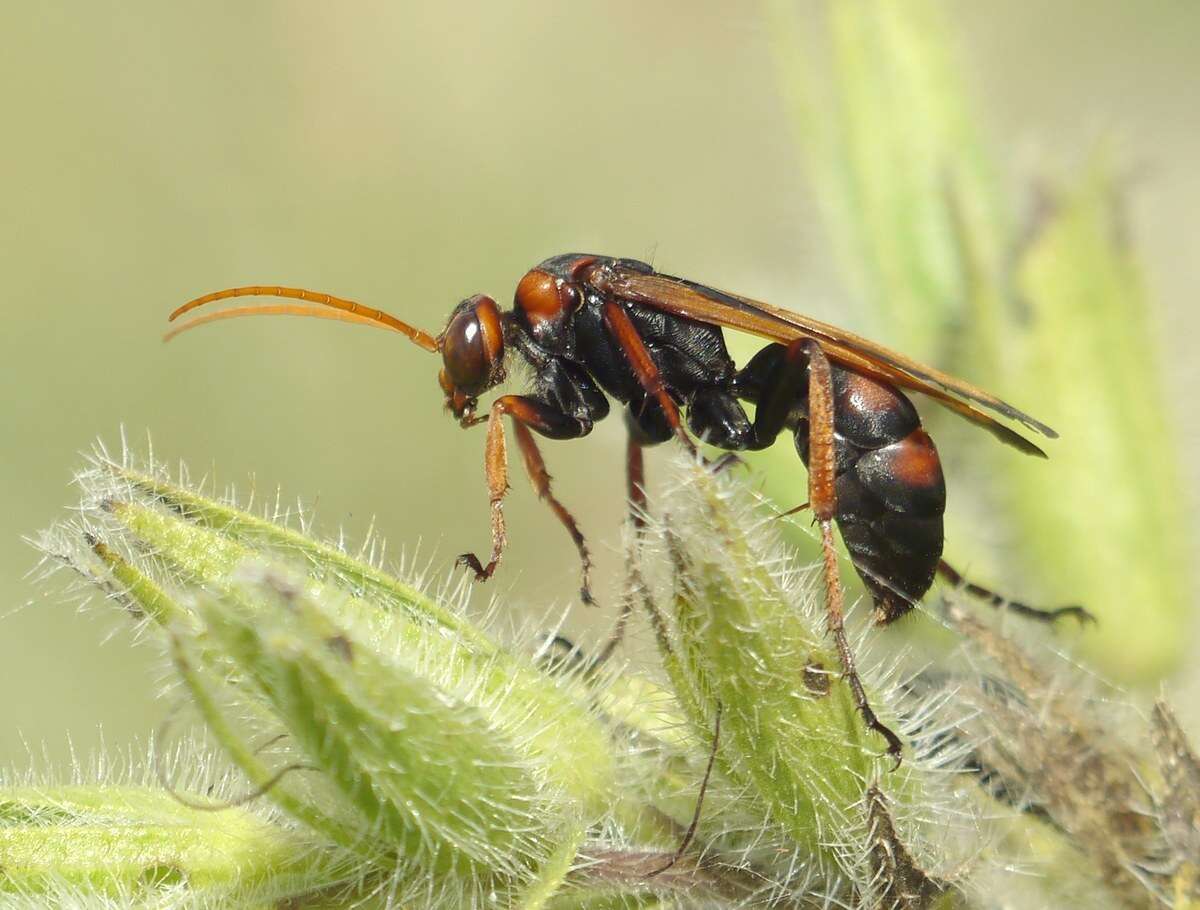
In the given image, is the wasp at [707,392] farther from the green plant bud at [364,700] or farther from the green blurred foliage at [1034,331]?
the green plant bud at [364,700]

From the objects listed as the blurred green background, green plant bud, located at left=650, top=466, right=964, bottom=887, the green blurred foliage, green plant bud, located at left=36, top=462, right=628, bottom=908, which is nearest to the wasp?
the green blurred foliage

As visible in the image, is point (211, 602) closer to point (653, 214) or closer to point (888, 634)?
point (888, 634)

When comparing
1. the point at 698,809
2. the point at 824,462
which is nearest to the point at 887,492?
the point at 824,462

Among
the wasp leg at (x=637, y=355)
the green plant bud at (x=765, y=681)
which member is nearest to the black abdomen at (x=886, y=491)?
the wasp leg at (x=637, y=355)

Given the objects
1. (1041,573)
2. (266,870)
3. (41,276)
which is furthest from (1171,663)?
(41,276)

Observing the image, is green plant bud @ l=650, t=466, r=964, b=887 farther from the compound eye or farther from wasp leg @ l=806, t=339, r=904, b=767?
the compound eye
